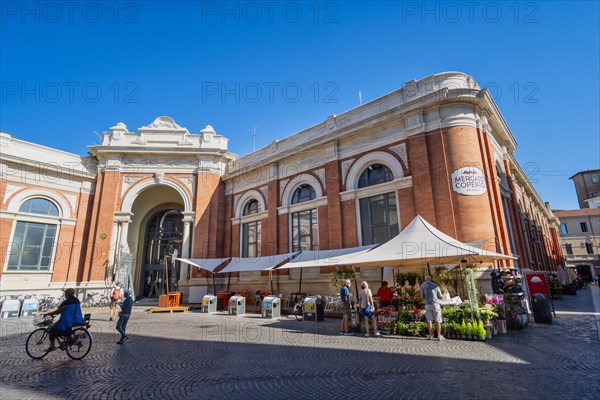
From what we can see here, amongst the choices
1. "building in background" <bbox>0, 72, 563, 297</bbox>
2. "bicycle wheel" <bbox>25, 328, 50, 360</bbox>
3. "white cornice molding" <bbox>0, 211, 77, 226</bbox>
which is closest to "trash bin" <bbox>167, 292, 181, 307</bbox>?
"building in background" <bbox>0, 72, 563, 297</bbox>

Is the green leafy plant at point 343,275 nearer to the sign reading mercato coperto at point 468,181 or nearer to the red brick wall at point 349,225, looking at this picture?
the red brick wall at point 349,225

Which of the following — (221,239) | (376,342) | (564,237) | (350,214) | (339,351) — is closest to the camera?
(339,351)

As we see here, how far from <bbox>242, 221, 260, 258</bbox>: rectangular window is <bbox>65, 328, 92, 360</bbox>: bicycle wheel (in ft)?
40.9

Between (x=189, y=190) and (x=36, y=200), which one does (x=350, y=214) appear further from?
(x=36, y=200)

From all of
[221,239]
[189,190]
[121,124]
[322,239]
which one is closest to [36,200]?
[121,124]

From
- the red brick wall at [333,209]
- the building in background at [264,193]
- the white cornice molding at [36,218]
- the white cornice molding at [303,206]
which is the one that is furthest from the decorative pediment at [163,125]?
the red brick wall at [333,209]

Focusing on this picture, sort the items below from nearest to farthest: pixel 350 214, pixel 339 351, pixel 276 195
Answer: pixel 339 351
pixel 350 214
pixel 276 195

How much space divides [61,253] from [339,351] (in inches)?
760

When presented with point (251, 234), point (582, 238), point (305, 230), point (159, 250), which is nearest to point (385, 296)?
point (305, 230)

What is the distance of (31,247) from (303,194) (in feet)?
52.3

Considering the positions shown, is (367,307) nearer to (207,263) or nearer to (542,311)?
(542,311)

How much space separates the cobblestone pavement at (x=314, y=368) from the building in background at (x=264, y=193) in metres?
5.90

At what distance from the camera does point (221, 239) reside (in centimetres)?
2108

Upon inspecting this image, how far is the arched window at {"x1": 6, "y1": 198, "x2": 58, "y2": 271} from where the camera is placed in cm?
1808
